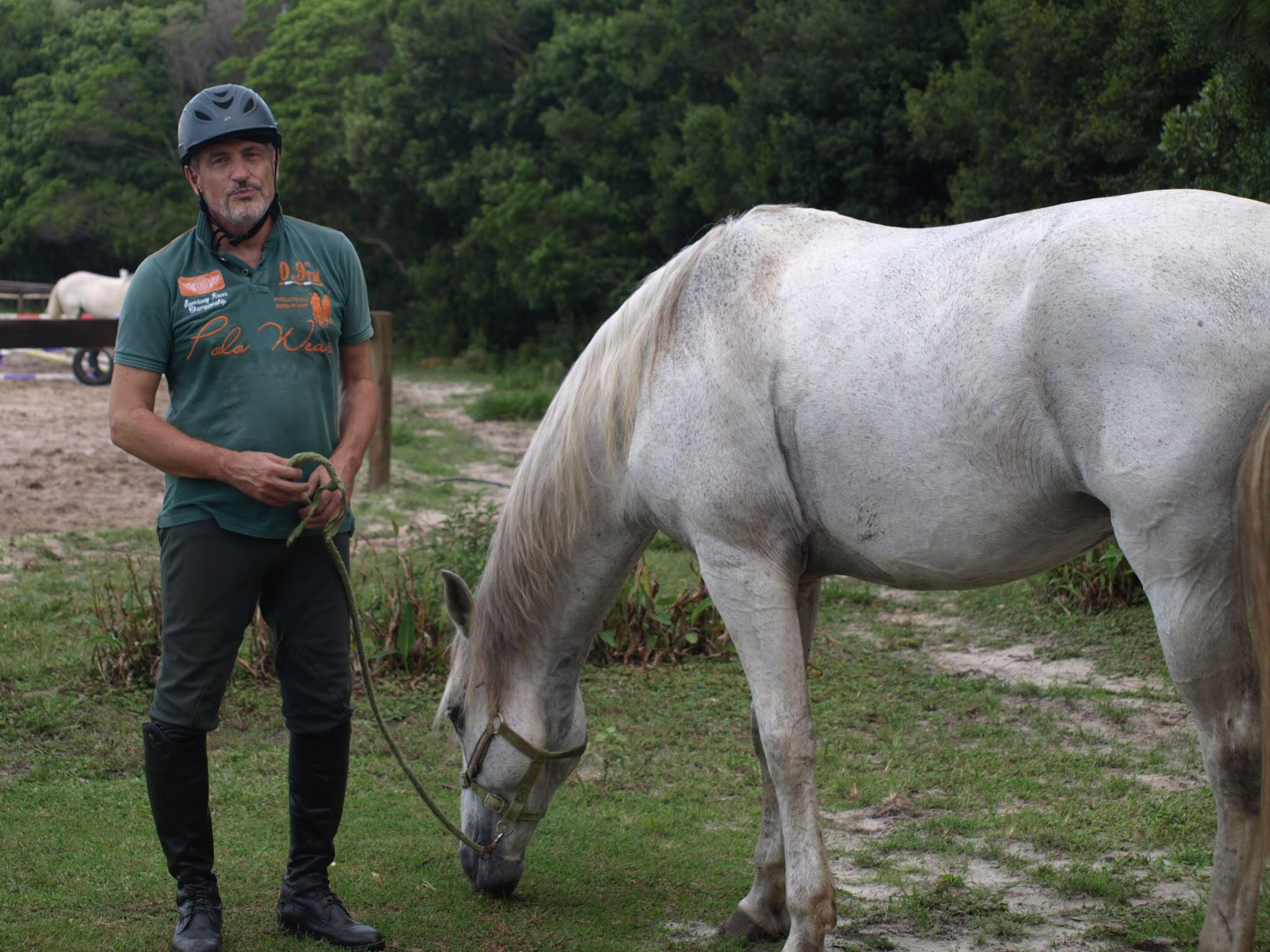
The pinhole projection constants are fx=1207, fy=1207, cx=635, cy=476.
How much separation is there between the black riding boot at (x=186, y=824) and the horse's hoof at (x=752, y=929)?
1216mm

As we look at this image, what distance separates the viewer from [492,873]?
315cm

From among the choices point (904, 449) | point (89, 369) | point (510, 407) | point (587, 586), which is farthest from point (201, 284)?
point (89, 369)

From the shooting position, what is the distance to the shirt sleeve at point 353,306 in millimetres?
2957

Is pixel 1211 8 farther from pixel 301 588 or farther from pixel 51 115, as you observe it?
pixel 51 115

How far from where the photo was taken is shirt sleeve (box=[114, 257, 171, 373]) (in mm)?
2668

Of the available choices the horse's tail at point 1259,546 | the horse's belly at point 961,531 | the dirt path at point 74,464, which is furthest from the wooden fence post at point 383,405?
the horse's tail at point 1259,546

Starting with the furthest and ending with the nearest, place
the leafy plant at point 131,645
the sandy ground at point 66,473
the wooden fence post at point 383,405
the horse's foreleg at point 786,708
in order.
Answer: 1. the wooden fence post at point 383,405
2. the sandy ground at point 66,473
3. the leafy plant at point 131,645
4. the horse's foreleg at point 786,708

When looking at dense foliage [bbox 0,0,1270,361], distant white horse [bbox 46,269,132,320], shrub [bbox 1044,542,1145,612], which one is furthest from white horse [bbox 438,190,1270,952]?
distant white horse [bbox 46,269,132,320]

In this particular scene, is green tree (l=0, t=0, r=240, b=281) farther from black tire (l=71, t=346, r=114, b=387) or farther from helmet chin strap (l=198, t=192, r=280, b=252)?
helmet chin strap (l=198, t=192, r=280, b=252)

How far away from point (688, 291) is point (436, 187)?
19.6 metres

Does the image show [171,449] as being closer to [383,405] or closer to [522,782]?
[522,782]

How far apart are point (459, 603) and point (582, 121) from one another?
1761 centimetres

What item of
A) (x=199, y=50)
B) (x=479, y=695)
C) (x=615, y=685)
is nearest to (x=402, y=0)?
(x=199, y=50)

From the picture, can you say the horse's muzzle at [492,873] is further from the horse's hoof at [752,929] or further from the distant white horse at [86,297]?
the distant white horse at [86,297]
